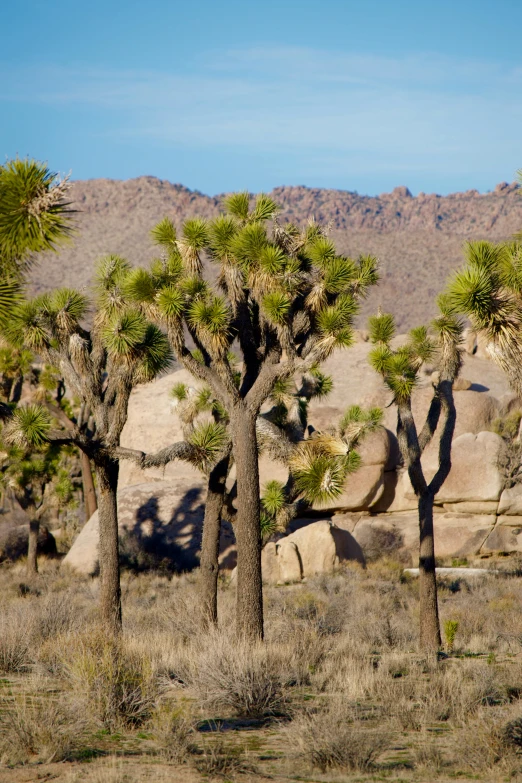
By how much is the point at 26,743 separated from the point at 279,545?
15.7 meters

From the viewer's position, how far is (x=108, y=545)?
12.7 m

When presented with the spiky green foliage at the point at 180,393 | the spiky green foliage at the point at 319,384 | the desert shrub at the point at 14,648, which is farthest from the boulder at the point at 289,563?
the desert shrub at the point at 14,648

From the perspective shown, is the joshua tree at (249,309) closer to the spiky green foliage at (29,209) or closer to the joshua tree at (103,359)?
the joshua tree at (103,359)

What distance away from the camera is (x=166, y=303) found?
11273 mm

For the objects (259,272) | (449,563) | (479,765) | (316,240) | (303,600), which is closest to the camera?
(479,765)

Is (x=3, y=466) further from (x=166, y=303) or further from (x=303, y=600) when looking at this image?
(x=166, y=303)

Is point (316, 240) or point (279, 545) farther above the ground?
point (316, 240)

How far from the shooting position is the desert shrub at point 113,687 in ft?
23.1

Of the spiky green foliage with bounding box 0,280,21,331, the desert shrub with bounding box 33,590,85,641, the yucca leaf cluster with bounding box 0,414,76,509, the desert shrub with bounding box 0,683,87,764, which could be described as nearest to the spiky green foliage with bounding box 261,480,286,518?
the desert shrub with bounding box 33,590,85,641

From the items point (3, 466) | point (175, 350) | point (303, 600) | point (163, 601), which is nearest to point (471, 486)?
point (303, 600)

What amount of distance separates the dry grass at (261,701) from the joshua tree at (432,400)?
2.75ft

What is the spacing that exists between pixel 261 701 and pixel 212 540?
17.9ft

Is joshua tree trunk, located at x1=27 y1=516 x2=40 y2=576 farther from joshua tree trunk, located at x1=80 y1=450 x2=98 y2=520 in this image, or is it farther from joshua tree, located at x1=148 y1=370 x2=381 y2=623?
joshua tree, located at x1=148 y1=370 x2=381 y2=623

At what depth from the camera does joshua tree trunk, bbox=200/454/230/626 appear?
41.8ft
